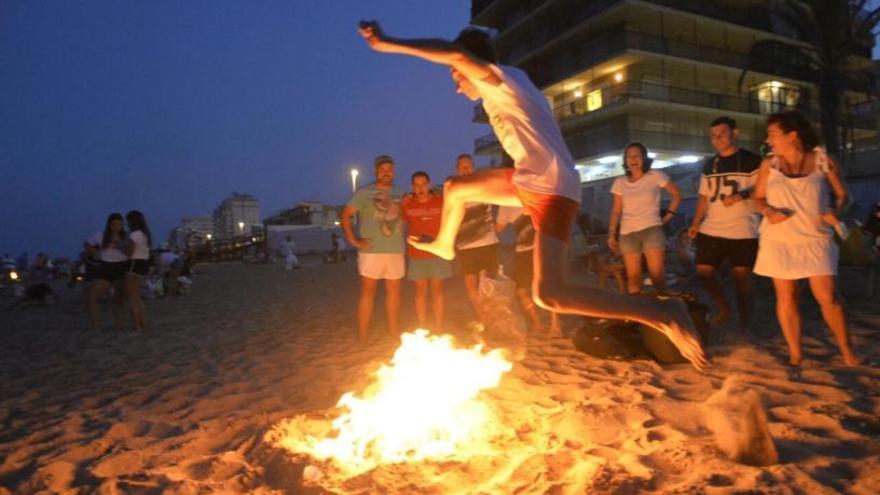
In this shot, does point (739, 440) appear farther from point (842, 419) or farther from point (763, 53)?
point (763, 53)

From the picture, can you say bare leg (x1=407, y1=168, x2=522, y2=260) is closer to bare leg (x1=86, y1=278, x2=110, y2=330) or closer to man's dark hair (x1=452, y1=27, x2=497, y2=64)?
man's dark hair (x1=452, y1=27, x2=497, y2=64)

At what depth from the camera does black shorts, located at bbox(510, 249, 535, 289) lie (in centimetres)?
544

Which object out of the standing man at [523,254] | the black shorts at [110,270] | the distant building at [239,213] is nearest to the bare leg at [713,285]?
the standing man at [523,254]

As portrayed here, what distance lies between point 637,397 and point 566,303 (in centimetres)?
85

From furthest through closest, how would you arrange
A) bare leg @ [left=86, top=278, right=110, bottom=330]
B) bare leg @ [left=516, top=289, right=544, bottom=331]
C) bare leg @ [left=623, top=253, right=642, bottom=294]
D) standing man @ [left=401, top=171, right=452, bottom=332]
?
bare leg @ [left=86, top=278, right=110, bottom=330], standing man @ [left=401, top=171, right=452, bottom=332], bare leg @ [left=516, top=289, right=544, bottom=331], bare leg @ [left=623, top=253, right=642, bottom=294]

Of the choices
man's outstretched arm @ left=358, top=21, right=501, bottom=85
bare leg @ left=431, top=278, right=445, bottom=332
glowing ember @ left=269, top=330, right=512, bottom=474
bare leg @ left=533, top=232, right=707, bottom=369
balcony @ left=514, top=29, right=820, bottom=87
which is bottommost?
glowing ember @ left=269, top=330, right=512, bottom=474

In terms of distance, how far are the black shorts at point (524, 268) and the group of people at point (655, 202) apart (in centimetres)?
109

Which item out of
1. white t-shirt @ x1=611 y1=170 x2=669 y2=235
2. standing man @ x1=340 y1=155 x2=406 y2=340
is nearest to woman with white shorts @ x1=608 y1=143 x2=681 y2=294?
white t-shirt @ x1=611 y1=170 x2=669 y2=235

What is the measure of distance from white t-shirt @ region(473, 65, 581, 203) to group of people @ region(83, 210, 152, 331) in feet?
19.4

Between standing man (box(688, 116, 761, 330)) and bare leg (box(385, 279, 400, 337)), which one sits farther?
bare leg (box(385, 279, 400, 337))

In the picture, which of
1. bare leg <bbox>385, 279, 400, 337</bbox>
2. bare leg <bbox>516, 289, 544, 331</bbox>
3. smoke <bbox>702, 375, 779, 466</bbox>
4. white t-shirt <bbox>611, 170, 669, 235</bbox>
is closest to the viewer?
smoke <bbox>702, 375, 779, 466</bbox>

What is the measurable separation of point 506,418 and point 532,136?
165 centimetres

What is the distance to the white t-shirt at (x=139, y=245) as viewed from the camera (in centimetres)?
732

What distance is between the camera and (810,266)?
379 centimetres
